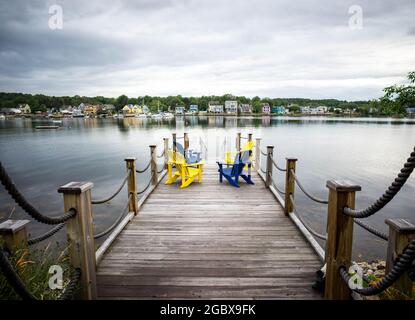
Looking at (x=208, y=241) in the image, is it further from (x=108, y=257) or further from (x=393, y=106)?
(x=393, y=106)

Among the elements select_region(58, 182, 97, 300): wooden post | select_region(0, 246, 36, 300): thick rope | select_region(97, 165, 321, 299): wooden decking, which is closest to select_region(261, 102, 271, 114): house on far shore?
select_region(97, 165, 321, 299): wooden decking

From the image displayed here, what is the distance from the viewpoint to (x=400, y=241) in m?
2.03

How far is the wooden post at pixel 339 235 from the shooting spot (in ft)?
7.23

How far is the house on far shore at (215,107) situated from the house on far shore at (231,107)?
3.21 meters

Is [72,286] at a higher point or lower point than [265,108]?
lower

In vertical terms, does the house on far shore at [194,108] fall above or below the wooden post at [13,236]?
above

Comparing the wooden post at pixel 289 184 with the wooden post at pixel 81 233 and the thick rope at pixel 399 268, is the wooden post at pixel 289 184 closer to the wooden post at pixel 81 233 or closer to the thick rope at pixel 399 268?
the thick rope at pixel 399 268

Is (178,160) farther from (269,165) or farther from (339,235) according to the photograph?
(339,235)

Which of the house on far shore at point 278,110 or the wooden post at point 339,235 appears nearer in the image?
the wooden post at point 339,235

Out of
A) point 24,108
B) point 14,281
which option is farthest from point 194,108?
point 14,281

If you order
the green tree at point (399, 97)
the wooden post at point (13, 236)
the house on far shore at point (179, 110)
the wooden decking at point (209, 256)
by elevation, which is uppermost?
the house on far shore at point (179, 110)

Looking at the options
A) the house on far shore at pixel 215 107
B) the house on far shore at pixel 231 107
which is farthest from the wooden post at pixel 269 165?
the house on far shore at pixel 215 107

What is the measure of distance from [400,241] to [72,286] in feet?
9.13
